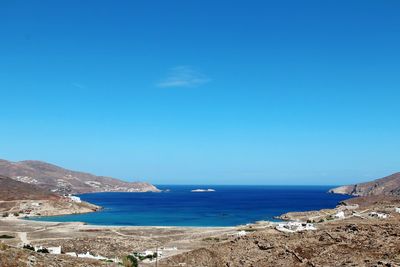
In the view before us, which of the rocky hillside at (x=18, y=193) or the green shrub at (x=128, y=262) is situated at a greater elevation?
the rocky hillside at (x=18, y=193)

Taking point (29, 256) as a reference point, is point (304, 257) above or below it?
below

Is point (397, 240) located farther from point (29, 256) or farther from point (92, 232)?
point (92, 232)

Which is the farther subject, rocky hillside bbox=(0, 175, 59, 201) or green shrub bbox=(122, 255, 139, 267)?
rocky hillside bbox=(0, 175, 59, 201)

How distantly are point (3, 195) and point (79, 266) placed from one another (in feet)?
522

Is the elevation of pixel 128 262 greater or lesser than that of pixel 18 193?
lesser

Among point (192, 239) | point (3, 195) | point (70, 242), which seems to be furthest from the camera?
point (3, 195)

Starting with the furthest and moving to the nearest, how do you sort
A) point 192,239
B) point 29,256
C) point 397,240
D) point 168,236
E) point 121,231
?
point 121,231 < point 168,236 < point 192,239 < point 397,240 < point 29,256

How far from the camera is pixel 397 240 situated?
55688 millimetres

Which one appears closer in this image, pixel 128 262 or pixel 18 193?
pixel 128 262

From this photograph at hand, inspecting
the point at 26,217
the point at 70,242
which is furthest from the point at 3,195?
the point at 70,242

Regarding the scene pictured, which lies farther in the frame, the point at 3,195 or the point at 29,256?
the point at 3,195

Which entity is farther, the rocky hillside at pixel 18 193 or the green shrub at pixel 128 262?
the rocky hillside at pixel 18 193

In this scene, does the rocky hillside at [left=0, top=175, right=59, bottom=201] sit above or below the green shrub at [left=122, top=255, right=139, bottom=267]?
above

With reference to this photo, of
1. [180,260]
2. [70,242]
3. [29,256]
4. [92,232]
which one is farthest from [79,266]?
[92,232]
